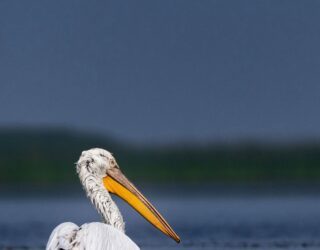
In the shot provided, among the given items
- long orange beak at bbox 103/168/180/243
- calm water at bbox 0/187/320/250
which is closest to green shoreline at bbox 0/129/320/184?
calm water at bbox 0/187/320/250

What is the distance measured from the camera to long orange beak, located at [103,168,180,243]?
32.9ft

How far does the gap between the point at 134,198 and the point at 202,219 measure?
32.1 ft

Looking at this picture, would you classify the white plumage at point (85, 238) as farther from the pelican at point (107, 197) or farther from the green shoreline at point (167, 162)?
the green shoreline at point (167, 162)

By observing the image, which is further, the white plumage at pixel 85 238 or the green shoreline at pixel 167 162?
the green shoreline at pixel 167 162

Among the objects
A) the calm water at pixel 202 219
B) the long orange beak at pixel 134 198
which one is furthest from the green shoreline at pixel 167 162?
the long orange beak at pixel 134 198

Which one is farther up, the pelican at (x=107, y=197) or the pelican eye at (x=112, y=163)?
the pelican eye at (x=112, y=163)

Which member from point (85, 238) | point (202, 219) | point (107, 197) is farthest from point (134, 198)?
point (202, 219)

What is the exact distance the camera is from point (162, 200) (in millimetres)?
29016

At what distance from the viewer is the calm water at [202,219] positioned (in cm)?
1448

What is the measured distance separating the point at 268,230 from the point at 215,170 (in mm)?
17719

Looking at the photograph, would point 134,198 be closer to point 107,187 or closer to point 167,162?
point 107,187

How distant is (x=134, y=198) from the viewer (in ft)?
33.1

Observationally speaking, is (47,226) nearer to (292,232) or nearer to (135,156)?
(292,232)

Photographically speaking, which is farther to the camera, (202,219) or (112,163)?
(202,219)
